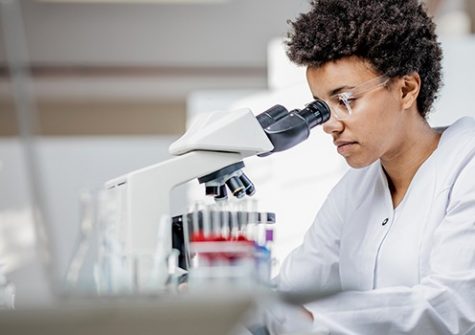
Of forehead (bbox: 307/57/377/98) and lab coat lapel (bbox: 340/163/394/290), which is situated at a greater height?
Answer: forehead (bbox: 307/57/377/98)

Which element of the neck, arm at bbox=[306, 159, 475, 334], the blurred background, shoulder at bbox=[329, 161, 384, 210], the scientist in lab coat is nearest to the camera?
arm at bbox=[306, 159, 475, 334]

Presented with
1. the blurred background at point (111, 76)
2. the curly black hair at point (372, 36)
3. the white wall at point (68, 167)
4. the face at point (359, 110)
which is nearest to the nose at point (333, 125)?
the face at point (359, 110)

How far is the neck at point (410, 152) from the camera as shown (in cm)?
173

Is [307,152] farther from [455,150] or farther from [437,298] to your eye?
[437,298]

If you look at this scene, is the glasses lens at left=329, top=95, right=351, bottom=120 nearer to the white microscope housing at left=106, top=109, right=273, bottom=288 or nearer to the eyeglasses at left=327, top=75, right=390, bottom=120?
the eyeglasses at left=327, top=75, right=390, bottom=120

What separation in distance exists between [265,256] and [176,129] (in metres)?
4.38

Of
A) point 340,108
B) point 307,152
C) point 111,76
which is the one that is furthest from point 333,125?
point 111,76

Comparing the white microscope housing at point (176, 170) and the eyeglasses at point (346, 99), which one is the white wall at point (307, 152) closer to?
the eyeglasses at point (346, 99)

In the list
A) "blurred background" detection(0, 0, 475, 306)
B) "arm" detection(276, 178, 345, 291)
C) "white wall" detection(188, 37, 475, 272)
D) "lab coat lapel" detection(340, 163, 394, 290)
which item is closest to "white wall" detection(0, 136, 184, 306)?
"blurred background" detection(0, 0, 475, 306)

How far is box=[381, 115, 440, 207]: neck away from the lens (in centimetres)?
173

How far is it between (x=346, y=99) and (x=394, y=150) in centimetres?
20

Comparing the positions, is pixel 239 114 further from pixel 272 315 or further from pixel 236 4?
pixel 236 4

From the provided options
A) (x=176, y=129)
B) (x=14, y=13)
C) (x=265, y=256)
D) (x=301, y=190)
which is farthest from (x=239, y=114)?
(x=176, y=129)

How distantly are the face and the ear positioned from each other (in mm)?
19
